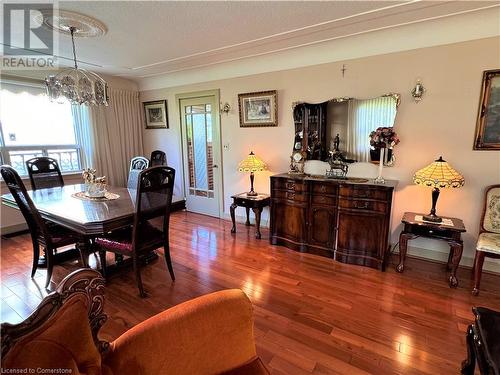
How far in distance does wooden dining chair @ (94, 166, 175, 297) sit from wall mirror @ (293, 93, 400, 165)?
76.5 inches

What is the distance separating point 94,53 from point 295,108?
274cm

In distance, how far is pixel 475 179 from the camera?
2.61 meters

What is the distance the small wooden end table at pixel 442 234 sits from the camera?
7.80 feet

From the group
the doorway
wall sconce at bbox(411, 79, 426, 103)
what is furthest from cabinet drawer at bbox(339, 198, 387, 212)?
the doorway

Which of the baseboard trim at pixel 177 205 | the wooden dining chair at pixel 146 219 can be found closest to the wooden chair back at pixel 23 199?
the wooden dining chair at pixel 146 219

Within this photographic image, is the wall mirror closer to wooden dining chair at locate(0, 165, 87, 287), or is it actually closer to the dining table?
the dining table

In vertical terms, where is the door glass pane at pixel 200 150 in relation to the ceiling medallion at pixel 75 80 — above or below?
below

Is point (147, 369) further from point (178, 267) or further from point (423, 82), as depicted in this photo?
point (423, 82)

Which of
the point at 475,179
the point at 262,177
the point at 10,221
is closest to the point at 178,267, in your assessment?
the point at 262,177

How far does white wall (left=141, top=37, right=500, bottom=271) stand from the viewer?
2543mm

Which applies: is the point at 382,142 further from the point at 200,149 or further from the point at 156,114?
the point at 156,114

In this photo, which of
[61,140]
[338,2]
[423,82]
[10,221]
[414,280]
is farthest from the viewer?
[61,140]

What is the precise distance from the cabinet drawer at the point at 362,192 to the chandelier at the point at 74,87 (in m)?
2.82

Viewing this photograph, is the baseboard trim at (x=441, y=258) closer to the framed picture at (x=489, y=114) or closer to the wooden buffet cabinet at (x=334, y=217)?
the wooden buffet cabinet at (x=334, y=217)
